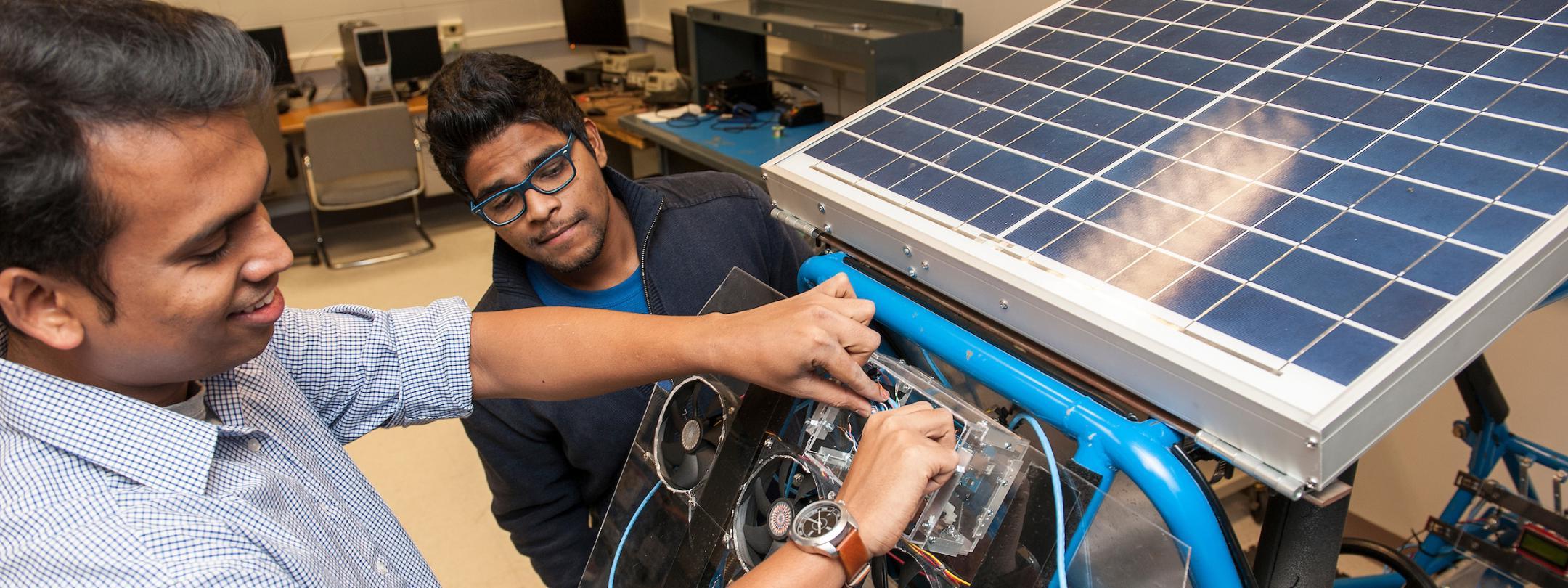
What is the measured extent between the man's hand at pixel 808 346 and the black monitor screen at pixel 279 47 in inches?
194

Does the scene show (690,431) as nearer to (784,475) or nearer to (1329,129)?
(784,475)

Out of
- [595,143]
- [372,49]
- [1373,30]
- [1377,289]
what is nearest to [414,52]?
[372,49]

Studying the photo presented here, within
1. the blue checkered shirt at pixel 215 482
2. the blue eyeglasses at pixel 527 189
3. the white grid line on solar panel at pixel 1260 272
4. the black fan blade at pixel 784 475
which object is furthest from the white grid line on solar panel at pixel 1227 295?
the blue eyeglasses at pixel 527 189

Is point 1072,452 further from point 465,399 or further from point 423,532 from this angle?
point 423,532

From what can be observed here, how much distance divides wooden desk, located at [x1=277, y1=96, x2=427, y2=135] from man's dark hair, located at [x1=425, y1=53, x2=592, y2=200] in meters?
3.72

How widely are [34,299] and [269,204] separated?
5.52 meters

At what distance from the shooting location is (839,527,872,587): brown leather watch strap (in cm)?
86

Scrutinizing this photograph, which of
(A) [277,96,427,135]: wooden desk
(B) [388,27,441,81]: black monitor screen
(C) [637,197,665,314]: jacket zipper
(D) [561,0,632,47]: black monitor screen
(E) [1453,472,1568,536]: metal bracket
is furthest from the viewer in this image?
(B) [388,27,441,81]: black monitor screen

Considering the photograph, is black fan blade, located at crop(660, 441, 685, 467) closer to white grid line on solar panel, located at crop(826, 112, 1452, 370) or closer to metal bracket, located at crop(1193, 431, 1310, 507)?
white grid line on solar panel, located at crop(826, 112, 1452, 370)

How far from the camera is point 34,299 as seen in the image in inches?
29.6

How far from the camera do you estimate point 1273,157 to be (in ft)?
3.11

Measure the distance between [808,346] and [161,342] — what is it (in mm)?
574

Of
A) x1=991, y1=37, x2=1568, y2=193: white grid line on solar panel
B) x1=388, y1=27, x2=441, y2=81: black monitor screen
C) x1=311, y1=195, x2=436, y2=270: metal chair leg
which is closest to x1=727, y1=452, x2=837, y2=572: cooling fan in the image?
x1=991, y1=37, x2=1568, y2=193: white grid line on solar panel

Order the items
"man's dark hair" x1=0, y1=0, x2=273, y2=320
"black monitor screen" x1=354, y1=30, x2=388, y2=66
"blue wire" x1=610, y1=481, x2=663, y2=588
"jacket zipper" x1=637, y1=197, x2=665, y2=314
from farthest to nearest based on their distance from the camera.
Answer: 1. "black monitor screen" x1=354, y1=30, x2=388, y2=66
2. "jacket zipper" x1=637, y1=197, x2=665, y2=314
3. "blue wire" x1=610, y1=481, x2=663, y2=588
4. "man's dark hair" x1=0, y1=0, x2=273, y2=320
